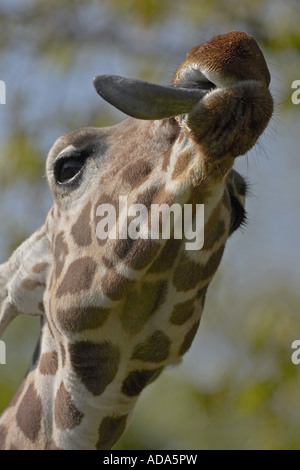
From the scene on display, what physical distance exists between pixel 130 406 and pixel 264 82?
1.64 meters

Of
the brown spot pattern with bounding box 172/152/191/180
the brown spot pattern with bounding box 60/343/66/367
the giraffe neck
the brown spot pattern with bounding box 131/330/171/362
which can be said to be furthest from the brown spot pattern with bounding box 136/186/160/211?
the brown spot pattern with bounding box 60/343/66/367

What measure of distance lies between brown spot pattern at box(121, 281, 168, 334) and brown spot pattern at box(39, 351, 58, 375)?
56 cm

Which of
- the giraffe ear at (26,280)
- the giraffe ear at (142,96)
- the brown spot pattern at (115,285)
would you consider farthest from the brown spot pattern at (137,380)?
Answer: the giraffe ear at (142,96)

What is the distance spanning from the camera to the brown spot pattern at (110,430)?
3.87 meters

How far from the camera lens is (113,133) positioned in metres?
3.94

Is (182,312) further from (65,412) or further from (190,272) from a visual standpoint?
(65,412)

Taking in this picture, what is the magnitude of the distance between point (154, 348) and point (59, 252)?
63 centimetres

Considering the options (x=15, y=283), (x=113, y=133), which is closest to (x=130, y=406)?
(x=15, y=283)

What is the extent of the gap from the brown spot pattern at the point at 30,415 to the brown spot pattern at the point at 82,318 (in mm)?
515

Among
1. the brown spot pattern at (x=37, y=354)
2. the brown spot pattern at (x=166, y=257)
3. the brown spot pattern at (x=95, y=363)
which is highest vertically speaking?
the brown spot pattern at (x=166, y=257)

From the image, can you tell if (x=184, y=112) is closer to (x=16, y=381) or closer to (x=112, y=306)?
(x=112, y=306)

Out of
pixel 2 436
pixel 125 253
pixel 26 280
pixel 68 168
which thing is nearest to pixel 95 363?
pixel 125 253

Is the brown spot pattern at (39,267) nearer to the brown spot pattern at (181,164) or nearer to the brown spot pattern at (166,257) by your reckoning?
the brown spot pattern at (166,257)

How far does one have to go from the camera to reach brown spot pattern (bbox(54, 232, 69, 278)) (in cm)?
389
